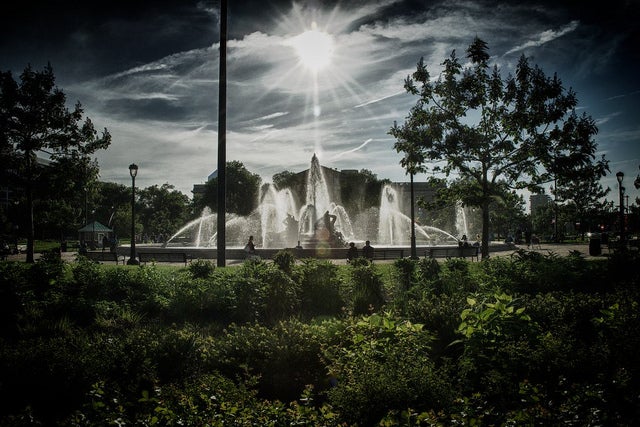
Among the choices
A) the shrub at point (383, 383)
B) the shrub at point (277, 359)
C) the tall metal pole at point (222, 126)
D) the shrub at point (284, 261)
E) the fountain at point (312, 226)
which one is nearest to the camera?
the shrub at point (383, 383)

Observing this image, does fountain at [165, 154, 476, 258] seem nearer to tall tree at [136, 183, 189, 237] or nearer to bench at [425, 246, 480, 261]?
bench at [425, 246, 480, 261]

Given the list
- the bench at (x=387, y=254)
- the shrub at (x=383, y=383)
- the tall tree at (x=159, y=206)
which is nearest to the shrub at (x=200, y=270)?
the shrub at (x=383, y=383)

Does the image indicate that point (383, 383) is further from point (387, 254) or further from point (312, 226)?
point (312, 226)

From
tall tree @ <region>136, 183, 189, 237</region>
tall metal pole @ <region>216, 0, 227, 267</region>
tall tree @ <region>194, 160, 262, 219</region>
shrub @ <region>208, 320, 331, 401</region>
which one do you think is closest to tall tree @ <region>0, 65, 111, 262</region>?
tall metal pole @ <region>216, 0, 227, 267</region>

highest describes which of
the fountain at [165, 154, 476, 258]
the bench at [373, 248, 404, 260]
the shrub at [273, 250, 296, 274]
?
the fountain at [165, 154, 476, 258]

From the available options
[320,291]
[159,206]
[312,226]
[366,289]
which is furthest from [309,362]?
[159,206]

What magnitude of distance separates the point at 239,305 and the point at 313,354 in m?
3.82

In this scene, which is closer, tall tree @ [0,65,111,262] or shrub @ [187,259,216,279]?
shrub @ [187,259,216,279]

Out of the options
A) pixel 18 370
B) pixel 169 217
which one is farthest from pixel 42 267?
pixel 169 217

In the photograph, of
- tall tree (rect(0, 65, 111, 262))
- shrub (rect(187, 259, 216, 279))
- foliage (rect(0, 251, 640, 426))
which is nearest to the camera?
foliage (rect(0, 251, 640, 426))

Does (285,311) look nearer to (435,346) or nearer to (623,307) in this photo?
(435,346)

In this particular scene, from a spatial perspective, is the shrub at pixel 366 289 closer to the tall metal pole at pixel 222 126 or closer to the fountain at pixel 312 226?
the tall metal pole at pixel 222 126

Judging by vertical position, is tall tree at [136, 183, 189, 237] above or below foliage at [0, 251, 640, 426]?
above

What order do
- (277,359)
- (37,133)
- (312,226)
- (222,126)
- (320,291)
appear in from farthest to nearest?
(312,226) → (37,133) → (222,126) → (320,291) → (277,359)
